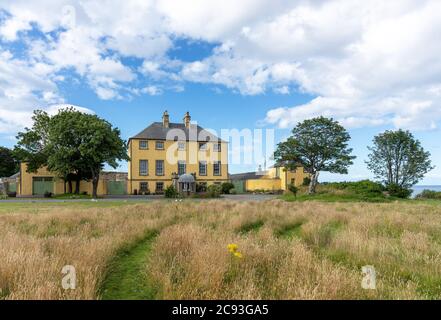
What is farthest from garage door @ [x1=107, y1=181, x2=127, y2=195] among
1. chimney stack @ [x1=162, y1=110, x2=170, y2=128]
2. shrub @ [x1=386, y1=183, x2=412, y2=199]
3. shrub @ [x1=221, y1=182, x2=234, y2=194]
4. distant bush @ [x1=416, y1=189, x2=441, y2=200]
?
distant bush @ [x1=416, y1=189, x2=441, y2=200]

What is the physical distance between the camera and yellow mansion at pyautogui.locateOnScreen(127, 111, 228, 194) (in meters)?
40.8

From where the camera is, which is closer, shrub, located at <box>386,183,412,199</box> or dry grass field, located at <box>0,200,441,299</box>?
dry grass field, located at <box>0,200,441,299</box>

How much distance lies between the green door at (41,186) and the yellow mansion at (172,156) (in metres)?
9.39

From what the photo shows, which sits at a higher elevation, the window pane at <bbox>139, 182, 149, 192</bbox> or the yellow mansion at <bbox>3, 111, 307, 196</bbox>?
the yellow mansion at <bbox>3, 111, 307, 196</bbox>

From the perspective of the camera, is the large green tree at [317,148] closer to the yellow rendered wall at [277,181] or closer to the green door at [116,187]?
the yellow rendered wall at [277,181]

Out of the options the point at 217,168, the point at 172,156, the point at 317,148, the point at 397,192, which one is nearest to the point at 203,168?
the point at 217,168

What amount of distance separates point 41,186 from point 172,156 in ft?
54.7

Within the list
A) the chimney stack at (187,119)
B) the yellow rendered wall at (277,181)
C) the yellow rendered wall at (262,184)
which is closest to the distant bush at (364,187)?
the yellow rendered wall at (277,181)

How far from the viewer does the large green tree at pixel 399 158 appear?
38094mm

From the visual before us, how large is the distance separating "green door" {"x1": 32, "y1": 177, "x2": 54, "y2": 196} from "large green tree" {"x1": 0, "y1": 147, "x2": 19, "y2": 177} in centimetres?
1858

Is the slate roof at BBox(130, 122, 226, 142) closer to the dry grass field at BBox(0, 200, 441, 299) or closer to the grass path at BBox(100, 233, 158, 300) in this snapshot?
the dry grass field at BBox(0, 200, 441, 299)
